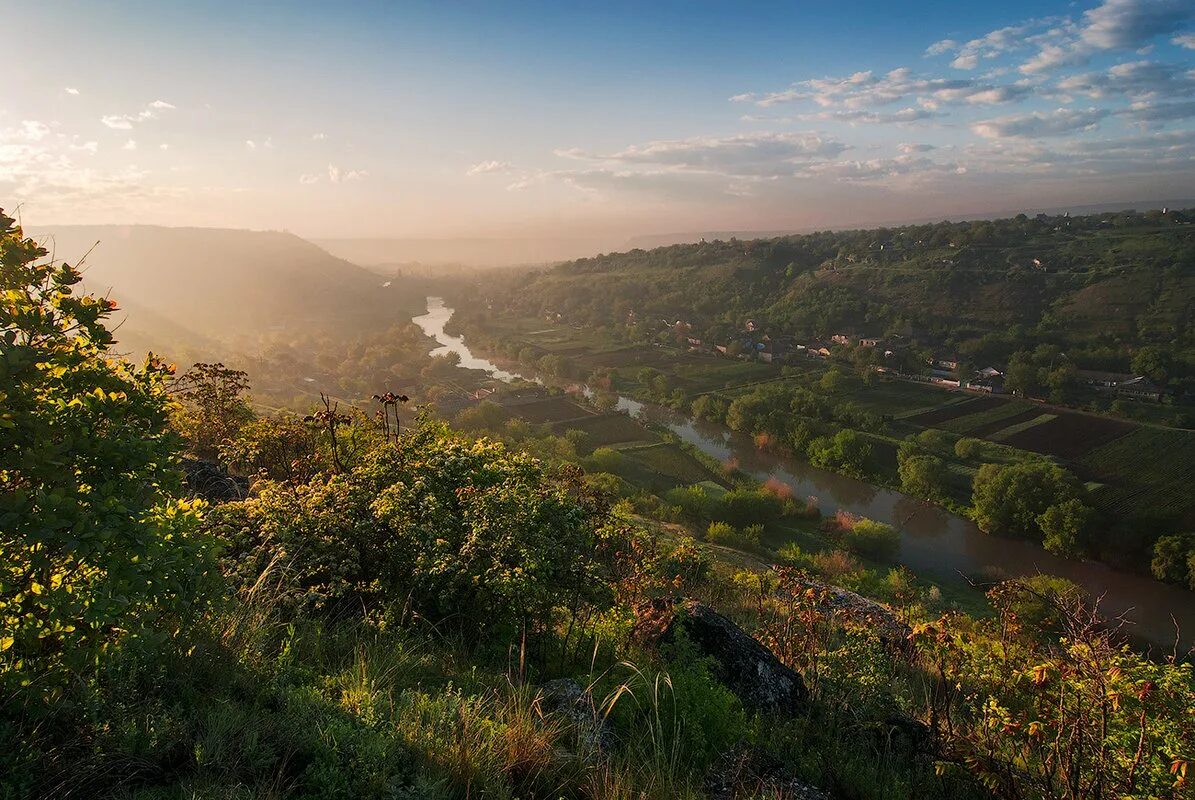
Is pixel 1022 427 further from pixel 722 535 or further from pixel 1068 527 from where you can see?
pixel 722 535

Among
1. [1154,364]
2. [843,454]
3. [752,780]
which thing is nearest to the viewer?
[752,780]

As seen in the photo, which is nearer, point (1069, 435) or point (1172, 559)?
point (1172, 559)

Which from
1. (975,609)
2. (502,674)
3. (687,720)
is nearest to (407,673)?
(502,674)

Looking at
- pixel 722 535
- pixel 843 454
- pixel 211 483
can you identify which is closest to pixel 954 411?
pixel 843 454

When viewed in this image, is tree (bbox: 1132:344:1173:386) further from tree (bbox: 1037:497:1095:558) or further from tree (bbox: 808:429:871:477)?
tree (bbox: 1037:497:1095:558)

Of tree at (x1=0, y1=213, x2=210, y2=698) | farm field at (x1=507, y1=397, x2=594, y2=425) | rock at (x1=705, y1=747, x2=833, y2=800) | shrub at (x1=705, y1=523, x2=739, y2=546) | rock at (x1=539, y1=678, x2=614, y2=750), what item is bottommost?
shrub at (x1=705, y1=523, x2=739, y2=546)

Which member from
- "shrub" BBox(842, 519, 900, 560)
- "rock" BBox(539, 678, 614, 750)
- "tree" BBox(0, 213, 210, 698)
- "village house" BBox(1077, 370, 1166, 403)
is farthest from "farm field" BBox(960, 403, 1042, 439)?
"tree" BBox(0, 213, 210, 698)
